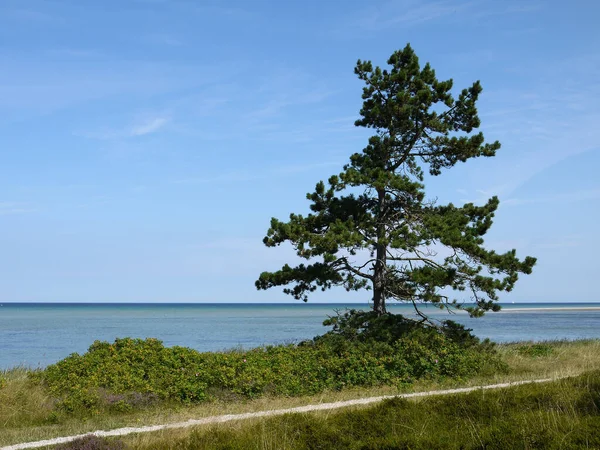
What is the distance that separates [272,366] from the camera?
17.8m

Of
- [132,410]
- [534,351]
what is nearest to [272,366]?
[132,410]

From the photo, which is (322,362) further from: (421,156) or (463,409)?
(421,156)

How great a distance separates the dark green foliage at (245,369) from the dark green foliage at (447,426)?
4454 millimetres

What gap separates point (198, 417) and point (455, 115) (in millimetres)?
14400

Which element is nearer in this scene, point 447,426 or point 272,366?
point 447,426

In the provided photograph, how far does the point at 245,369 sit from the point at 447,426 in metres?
7.06

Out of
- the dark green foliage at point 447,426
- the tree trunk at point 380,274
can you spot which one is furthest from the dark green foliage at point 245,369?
the dark green foliage at point 447,426

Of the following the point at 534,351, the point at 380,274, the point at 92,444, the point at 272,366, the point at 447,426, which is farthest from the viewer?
the point at 534,351

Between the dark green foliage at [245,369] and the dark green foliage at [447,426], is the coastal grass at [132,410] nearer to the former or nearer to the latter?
the dark green foliage at [245,369]

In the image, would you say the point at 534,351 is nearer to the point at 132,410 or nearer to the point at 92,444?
the point at 132,410

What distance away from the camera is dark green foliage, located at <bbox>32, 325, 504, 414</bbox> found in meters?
15.6

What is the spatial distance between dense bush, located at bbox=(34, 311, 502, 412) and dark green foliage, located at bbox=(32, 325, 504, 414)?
3cm

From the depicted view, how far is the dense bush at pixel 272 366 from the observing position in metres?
15.7

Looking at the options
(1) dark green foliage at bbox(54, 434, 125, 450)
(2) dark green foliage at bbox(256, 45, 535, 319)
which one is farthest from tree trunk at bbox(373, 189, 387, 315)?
(1) dark green foliage at bbox(54, 434, 125, 450)
